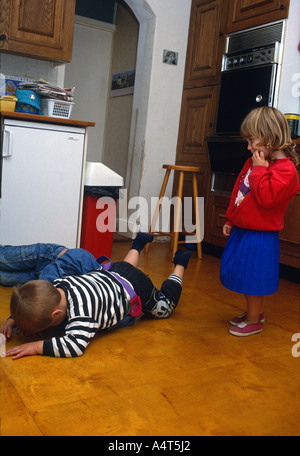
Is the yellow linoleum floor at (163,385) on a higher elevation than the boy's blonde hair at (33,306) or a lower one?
lower

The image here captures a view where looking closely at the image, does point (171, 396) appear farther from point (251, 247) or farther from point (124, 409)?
point (251, 247)

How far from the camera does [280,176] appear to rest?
1.87 m

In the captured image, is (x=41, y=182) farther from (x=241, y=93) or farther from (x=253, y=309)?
(x=241, y=93)

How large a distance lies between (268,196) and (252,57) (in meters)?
1.98

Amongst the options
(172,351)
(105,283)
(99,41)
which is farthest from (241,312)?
(99,41)

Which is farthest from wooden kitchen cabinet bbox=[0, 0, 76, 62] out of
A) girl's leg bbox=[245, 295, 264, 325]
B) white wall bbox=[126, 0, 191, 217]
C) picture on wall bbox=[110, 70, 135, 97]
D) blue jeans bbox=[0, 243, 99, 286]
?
girl's leg bbox=[245, 295, 264, 325]

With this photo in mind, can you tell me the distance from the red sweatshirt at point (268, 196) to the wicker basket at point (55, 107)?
1.50 m

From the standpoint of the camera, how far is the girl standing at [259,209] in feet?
6.16

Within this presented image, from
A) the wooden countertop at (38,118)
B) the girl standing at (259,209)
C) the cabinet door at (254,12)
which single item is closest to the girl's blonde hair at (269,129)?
the girl standing at (259,209)

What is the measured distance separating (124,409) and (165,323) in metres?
0.79

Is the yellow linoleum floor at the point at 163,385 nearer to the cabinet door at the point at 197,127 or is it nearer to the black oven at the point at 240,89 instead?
the black oven at the point at 240,89

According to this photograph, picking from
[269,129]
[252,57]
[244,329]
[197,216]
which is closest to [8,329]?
[244,329]

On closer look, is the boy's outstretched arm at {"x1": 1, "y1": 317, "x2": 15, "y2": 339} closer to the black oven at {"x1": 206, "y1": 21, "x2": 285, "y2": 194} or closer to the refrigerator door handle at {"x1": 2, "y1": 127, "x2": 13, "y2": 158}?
the refrigerator door handle at {"x1": 2, "y1": 127, "x2": 13, "y2": 158}

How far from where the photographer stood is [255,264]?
1.96 metres
